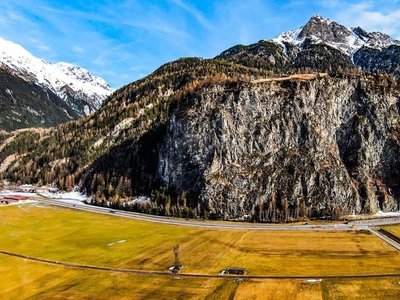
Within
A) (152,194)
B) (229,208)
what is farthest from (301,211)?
(152,194)

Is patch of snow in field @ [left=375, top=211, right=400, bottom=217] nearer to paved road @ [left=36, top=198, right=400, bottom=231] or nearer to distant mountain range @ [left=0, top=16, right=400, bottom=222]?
distant mountain range @ [left=0, top=16, right=400, bottom=222]

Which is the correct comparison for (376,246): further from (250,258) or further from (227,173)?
(227,173)

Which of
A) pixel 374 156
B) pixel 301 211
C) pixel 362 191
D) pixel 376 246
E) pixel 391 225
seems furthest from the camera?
pixel 374 156

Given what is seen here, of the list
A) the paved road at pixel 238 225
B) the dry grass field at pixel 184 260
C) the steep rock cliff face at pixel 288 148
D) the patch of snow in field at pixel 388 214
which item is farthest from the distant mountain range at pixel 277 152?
the dry grass field at pixel 184 260

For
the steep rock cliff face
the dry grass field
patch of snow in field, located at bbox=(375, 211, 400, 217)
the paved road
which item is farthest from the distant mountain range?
the dry grass field

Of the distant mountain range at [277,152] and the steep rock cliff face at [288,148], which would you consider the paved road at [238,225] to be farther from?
the steep rock cliff face at [288,148]

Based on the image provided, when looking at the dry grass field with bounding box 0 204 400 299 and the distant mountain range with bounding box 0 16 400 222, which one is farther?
the distant mountain range with bounding box 0 16 400 222

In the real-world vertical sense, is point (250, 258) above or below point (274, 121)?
below
